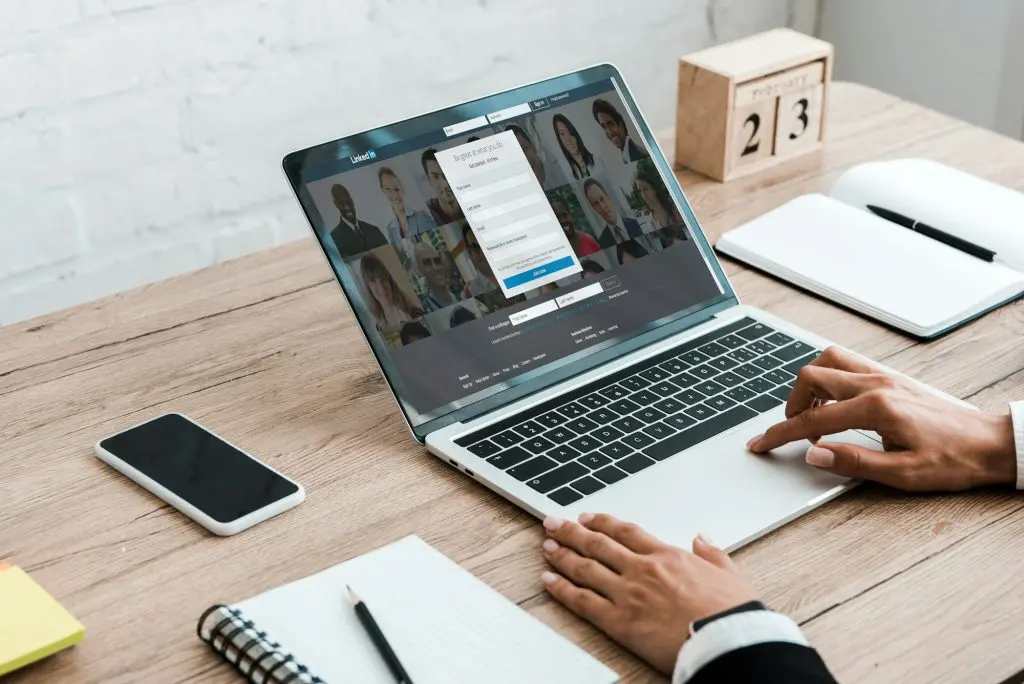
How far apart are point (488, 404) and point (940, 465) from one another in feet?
1.28

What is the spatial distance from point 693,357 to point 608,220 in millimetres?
168

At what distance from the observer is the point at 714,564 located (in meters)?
0.90

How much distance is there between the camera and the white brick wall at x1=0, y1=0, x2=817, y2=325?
2.07 metres

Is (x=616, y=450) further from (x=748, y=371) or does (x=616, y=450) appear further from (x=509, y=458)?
(x=748, y=371)

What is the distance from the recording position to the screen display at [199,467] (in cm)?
101

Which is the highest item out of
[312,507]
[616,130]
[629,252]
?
[616,130]

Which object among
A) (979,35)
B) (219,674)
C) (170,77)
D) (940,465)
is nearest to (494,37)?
(170,77)

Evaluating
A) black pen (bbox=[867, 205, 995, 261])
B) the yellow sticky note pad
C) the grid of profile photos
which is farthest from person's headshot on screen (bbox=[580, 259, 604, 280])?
Answer: the yellow sticky note pad

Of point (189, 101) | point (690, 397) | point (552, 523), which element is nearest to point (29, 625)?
point (552, 523)

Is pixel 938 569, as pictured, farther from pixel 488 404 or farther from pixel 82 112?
pixel 82 112

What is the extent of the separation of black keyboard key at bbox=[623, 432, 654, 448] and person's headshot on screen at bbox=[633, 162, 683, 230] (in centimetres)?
28

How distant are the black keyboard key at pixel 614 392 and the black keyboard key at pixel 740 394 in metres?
0.09

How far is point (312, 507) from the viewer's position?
1021 mm

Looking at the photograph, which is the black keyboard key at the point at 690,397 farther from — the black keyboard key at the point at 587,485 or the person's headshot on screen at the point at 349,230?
the person's headshot on screen at the point at 349,230
